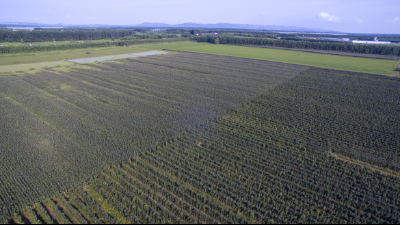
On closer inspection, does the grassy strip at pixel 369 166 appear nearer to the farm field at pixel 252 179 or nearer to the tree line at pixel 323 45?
the farm field at pixel 252 179

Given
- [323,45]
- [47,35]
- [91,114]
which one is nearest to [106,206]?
[91,114]

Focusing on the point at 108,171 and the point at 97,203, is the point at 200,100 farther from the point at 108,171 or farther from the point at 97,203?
the point at 97,203

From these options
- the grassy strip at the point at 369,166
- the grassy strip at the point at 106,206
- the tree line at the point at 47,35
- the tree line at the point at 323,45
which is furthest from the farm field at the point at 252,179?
the tree line at the point at 47,35

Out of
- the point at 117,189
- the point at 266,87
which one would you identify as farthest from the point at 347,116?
the point at 117,189

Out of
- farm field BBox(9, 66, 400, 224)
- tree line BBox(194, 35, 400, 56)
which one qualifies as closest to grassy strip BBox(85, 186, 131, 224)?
farm field BBox(9, 66, 400, 224)

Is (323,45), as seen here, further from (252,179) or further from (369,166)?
(252,179)
